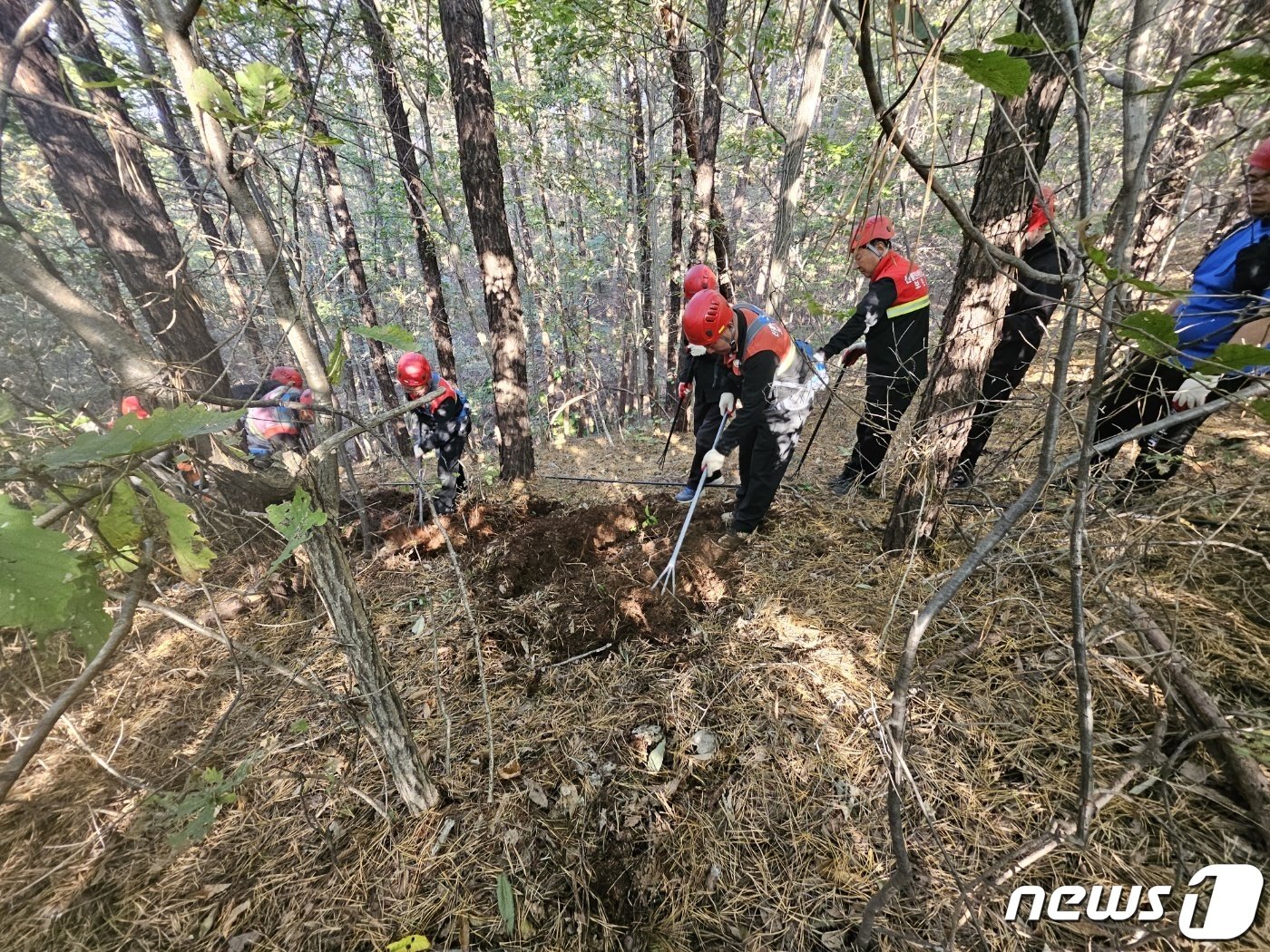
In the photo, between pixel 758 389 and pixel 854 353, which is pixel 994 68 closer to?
pixel 758 389

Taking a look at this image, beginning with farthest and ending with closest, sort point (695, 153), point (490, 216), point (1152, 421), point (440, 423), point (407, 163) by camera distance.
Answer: point (407, 163)
point (695, 153)
point (440, 423)
point (490, 216)
point (1152, 421)

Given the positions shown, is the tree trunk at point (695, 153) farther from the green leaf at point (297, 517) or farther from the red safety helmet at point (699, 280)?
the green leaf at point (297, 517)

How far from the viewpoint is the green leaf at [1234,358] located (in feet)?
2.56

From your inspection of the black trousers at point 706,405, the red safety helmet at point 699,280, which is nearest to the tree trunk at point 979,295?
the black trousers at point 706,405

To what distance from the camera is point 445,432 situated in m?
5.00

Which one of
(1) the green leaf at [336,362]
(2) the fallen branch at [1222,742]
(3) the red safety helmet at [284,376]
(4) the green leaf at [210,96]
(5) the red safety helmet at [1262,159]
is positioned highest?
(4) the green leaf at [210,96]

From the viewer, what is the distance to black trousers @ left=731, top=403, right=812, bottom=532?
3.51 m

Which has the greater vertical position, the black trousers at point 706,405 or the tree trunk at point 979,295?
the tree trunk at point 979,295

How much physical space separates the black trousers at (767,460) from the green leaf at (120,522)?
3.16 meters

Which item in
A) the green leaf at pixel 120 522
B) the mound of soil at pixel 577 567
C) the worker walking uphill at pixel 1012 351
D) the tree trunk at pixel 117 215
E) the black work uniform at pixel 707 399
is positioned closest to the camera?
the green leaf at pixel 120 522

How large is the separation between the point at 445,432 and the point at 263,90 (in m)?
3.92

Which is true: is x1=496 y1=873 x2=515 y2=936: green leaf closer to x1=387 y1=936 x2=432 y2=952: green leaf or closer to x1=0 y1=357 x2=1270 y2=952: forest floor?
x1=0 y1=357 x2=1270 y2=952: forest floor

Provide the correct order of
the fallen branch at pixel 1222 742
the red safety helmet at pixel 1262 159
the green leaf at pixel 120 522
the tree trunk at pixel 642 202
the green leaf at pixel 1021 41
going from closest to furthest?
the green leaf at pixel 1021 41
the green leaf at pixel 120 522
the fallen branch at pixel 1222 742
the red safety helmet at pixel 1262 159
the tree trunk at pixel 642 202

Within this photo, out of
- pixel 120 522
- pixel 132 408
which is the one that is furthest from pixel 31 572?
pixel 132 408
